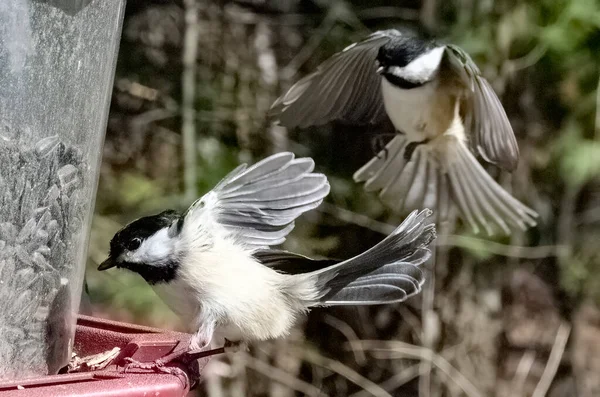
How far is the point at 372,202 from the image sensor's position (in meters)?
2.16

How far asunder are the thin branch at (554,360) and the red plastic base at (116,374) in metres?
1.42

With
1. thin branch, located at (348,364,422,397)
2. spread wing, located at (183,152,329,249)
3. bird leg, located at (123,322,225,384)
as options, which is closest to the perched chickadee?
thin branch, located at (348,364,422,397)

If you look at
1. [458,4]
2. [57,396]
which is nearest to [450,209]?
[458,4]

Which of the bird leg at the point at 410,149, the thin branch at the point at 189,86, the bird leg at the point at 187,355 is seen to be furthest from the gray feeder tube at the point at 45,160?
the thin branch at the point at 189,86

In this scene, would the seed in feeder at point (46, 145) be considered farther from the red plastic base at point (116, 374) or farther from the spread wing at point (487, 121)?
the spread wing at point (487, 121)

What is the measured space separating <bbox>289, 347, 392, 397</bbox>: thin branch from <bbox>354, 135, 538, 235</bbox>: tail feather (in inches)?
23.2

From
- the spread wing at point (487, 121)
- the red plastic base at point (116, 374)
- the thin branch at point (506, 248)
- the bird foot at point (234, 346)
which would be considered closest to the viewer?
the red plastic base at point (116, 374)

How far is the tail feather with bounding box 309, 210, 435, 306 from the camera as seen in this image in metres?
0.97

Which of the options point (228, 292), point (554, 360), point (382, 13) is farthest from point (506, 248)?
point (228, 292)

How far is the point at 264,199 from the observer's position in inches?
37.4

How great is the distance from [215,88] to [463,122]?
821mm

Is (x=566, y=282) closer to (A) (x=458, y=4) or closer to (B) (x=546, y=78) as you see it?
(B) (x=546, y=78)

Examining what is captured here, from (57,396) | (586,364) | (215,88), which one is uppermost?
(215,88)

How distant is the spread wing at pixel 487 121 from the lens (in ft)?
5.13
